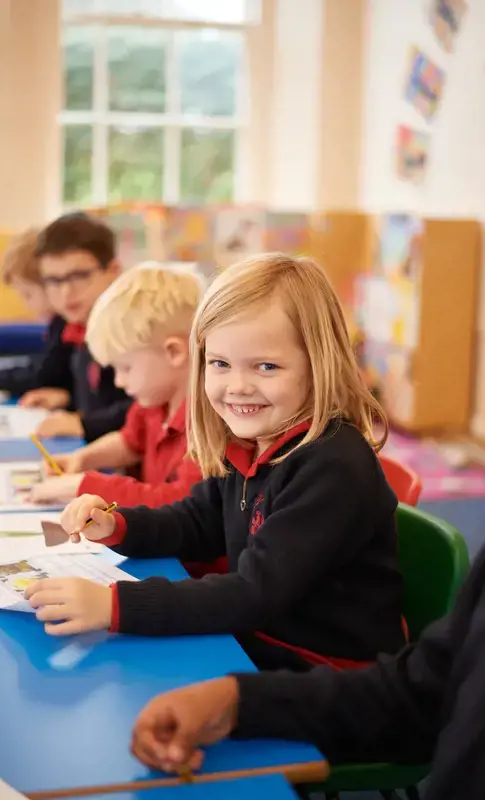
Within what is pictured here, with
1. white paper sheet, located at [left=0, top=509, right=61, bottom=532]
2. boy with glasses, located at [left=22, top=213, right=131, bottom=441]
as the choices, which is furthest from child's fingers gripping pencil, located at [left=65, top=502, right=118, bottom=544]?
boy with glasses, located at [left=22, top=213, right=131, bottom=441]

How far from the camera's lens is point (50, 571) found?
1.22 meters

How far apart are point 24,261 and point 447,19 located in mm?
2803

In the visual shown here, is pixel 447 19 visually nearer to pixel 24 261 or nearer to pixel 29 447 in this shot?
pixel 24 261

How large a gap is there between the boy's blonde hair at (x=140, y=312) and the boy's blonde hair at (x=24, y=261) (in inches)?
45.5

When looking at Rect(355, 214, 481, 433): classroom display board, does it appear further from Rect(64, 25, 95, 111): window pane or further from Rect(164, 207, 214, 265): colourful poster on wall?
Rect(64, 25, 95, 111): window pane

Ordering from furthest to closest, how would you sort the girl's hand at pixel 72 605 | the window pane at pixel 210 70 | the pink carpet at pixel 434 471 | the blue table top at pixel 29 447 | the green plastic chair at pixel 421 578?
1. the window pane at pixel 210 70
2. the pink carpet at pixel 434 471
3. the blue table top at pixel 29 447
4. the green plastic chair at pixel 421 578
5. the girl's hand at pixel 72 605

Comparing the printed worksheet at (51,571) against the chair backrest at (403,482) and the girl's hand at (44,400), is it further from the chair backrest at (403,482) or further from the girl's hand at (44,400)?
the girl's hand at (44,400)

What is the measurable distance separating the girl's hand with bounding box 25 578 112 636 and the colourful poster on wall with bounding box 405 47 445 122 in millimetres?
4305

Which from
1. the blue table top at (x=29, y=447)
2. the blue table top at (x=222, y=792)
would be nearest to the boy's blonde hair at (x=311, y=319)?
the blue table top at (x=222, y=792)

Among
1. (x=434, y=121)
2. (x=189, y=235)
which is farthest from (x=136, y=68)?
(x=434, y=121)

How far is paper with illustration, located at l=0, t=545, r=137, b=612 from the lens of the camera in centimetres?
116

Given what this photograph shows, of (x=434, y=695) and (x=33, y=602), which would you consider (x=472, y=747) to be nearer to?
(x=434, y=695)

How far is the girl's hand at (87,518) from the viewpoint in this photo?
1.29 meters

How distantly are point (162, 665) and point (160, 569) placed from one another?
1.06 feet
